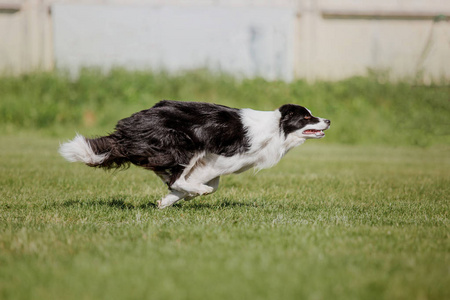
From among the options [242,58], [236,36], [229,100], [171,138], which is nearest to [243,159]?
[171,138]

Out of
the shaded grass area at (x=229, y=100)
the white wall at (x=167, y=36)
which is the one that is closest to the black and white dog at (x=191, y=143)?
the shaded grass area at (x=229, y=100)

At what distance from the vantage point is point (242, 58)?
1750cm

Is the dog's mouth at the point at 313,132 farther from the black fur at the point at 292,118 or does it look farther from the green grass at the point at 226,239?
the green grass at the point at 226,239

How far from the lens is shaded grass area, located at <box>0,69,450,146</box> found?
53.1ft

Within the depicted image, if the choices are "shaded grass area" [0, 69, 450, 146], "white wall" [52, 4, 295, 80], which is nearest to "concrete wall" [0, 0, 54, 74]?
"white wall" [52, 4, 295, 80]

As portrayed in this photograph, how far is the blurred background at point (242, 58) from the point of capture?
16672mm

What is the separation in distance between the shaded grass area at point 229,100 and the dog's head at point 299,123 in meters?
10.5

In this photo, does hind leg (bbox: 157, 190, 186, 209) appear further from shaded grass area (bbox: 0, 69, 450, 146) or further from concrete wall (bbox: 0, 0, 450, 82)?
concrete wall (bbox: 0, 0, 450, 82)

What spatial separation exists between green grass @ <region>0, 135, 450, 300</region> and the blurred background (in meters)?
8.38

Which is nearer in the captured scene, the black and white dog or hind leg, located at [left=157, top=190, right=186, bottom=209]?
the black and white dog

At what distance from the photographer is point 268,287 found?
10.3ft

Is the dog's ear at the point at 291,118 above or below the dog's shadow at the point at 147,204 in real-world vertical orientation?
above

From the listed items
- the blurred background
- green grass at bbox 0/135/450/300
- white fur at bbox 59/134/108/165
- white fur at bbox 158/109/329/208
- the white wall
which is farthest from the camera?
the white wall

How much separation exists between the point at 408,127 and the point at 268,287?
566 inches
